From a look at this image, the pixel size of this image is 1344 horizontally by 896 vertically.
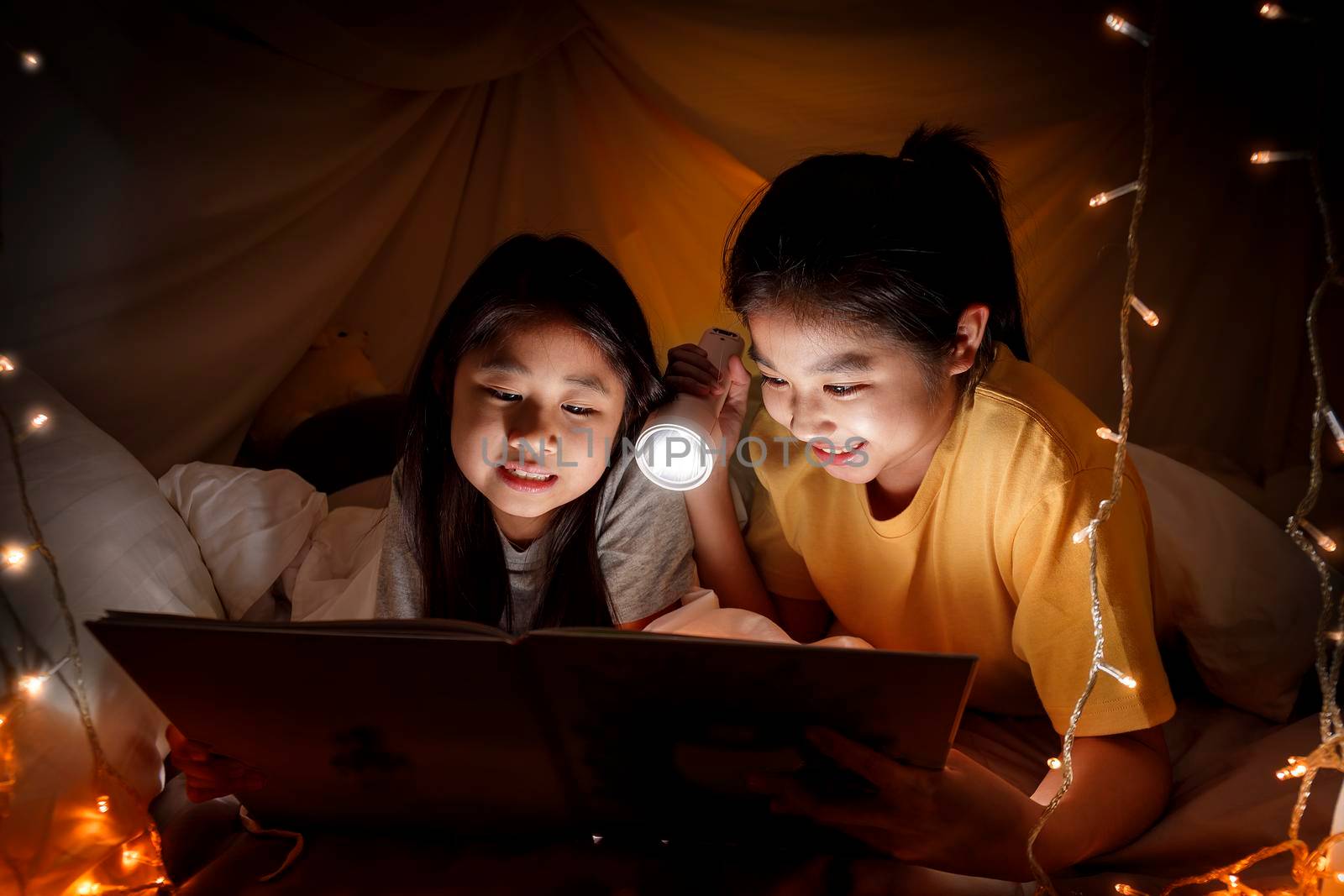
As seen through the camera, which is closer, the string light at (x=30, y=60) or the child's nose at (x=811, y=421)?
the child's nose at (x=811, y=421)

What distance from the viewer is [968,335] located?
101cm

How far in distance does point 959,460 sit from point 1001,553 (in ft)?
0.39

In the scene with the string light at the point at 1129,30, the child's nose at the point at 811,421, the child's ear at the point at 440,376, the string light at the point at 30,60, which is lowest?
the child's ear at the point at 440,376

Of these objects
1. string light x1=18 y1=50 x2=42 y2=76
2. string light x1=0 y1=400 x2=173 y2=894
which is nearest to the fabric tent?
string light x1=18 y1=50 x2=42 y2=76

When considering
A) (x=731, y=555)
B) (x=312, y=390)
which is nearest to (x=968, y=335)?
(x=731, y=555)

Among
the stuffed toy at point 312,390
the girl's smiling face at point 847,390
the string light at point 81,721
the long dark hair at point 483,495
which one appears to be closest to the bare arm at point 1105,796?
the girl's smiling face at point 847,390

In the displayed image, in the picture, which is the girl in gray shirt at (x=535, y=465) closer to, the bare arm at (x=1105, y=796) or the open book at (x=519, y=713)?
the open book at (x=519, y=713)

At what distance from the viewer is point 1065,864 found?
0.92 metres

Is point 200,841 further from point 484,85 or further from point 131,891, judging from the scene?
point 484,85

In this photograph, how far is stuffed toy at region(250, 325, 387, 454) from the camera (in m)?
1.65

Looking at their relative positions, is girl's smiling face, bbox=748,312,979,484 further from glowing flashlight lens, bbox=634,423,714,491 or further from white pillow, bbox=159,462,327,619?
white pillow, bbox=159,462,327,619

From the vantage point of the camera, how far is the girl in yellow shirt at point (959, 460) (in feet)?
2.92

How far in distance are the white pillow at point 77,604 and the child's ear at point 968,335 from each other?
1024 mm

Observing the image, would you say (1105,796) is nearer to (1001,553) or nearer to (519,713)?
(1001,553)
